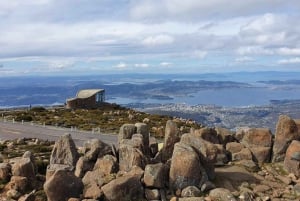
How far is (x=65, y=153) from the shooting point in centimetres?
2994

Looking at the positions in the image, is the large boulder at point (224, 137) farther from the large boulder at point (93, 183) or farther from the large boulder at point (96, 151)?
the large boulder at point (93, 183)

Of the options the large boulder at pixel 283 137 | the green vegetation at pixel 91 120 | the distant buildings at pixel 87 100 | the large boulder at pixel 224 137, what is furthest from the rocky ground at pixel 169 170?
the distant buildings at pixel 87 100

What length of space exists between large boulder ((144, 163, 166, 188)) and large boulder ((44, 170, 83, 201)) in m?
3.74

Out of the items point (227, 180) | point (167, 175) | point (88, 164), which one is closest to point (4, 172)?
point (88, 164)

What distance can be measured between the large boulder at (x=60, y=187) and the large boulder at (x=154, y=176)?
12.3 feet

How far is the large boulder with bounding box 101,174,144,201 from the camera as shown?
25.0m

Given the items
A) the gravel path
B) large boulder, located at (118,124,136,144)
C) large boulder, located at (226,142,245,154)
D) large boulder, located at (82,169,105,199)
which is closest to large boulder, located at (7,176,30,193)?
large boulder, located at (82,169,105,199)

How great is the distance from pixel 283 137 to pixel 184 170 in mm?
8841

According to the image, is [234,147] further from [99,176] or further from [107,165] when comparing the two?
[99,176]

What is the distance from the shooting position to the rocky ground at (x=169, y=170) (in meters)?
25.5

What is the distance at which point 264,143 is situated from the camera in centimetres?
3259

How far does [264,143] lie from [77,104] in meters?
69.4

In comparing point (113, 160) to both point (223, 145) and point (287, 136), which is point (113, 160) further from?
point (287, 136)

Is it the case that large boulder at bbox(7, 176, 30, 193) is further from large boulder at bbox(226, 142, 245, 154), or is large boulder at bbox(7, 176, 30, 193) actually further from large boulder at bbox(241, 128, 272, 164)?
large boulder at bbox(241, 128, 272, 164)
